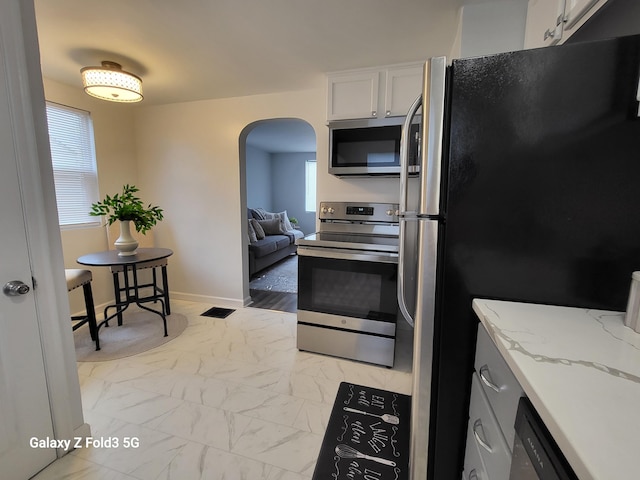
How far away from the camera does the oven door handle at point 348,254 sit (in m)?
1.93

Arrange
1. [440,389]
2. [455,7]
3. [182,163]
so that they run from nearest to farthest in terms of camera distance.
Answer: [440,389] → [455,7] → [182,163]

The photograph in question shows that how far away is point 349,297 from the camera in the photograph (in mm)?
2111

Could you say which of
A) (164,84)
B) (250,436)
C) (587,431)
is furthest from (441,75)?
(164,84)

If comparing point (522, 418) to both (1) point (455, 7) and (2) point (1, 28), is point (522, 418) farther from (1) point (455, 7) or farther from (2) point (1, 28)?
(2) point (1, 28)

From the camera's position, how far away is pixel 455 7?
1.56 meters

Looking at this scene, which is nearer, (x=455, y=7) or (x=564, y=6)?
(x=564, y=6)

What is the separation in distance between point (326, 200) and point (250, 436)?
191cm

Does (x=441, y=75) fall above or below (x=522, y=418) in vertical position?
above

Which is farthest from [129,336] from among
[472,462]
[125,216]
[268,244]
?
[472,462]

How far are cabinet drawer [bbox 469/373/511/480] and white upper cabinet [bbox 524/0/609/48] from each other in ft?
4.13

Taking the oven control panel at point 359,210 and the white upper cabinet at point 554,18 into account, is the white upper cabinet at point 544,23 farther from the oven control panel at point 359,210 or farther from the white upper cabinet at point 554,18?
the oven control panel at point 359,210

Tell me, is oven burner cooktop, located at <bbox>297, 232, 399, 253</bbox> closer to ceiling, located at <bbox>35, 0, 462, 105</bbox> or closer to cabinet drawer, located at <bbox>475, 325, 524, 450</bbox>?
cabinet drawer, located at <bbox>475, 325, 524, 450</bbox>

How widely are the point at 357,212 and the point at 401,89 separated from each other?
102 cm

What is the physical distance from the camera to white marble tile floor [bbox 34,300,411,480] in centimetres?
134
